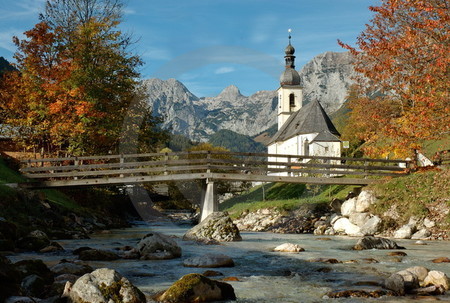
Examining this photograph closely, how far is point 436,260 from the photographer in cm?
1139

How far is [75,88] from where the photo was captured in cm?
2614

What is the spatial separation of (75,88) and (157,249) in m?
16.5

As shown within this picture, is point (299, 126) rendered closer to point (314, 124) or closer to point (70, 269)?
point (314, 124)

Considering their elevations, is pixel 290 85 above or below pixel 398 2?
above

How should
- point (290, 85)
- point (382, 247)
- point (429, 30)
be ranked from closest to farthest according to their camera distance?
1. point (382, 247)
2. point (429, 30)
3. point (290, 85)

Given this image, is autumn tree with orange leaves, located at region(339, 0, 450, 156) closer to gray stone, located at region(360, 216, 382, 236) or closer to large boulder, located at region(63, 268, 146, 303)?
gray stone, located at region(360, 216, 382, 236)

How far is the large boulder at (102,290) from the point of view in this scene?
6.37 meters

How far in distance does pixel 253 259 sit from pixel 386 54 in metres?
12.0

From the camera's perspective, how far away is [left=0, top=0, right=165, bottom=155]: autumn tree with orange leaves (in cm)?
2666

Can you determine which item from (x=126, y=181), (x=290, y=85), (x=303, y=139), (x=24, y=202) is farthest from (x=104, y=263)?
(x=290, y=85)

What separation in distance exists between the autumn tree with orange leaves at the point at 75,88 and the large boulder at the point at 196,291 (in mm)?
20418

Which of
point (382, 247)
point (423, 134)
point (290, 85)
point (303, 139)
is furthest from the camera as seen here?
point (290, 85)

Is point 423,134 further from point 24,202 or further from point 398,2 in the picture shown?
point 24,202

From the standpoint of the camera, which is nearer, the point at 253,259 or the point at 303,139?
the point at 253,259
